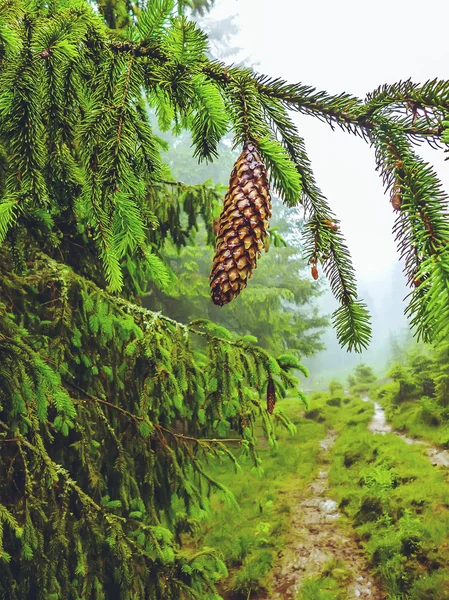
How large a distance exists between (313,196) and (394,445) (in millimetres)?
9582

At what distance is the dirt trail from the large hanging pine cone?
5.93 meters

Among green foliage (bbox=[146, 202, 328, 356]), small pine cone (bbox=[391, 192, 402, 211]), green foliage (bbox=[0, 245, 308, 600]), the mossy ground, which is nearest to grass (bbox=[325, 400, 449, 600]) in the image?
the mossy ground

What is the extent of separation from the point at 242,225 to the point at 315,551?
689 cm

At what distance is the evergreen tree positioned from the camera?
89cm

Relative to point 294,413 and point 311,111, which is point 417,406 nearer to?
point 294,413

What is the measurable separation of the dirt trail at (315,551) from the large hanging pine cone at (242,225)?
5934 millimetres

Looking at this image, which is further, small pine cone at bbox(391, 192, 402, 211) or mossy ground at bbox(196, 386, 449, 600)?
mossy ground at bbox(196, 386, 449, 600)

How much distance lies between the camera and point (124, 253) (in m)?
1.18

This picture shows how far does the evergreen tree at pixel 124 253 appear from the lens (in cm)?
89

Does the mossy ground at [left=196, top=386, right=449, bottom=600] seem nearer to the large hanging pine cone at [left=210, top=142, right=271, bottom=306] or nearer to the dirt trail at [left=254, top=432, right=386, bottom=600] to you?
the dirt trail at [left=254, top=432, right=386, bottom=600]

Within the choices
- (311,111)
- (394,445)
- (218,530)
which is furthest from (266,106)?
(394,445)

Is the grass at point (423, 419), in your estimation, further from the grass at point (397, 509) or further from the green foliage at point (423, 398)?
the grass at point (397, 509)

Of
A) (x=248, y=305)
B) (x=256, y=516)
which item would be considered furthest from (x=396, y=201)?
(x=248, y=305)

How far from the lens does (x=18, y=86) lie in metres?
0.97
